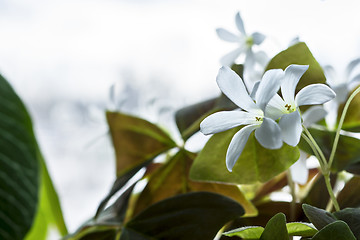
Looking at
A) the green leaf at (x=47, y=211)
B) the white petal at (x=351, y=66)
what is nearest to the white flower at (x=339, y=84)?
the white petal at (x=351, y=66)

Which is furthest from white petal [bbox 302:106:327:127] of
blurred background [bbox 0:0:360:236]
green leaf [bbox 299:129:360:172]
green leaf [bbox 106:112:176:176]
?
blurred background [bbox 0:0:360:236]

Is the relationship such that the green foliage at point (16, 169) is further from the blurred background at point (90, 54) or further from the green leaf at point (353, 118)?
the blurred background at point (90, 54)

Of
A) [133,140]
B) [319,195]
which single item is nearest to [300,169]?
[319,195]

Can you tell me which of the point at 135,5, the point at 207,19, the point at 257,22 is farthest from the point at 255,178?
the point at 135,5

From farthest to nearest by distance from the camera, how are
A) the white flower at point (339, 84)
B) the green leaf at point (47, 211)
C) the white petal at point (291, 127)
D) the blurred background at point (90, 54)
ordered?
1. the blurred background at point (90, 54)
2. the green leaf at point (47, 211)
3. the white flower at point (339, 84)
4. the white petal at point (291, 127)

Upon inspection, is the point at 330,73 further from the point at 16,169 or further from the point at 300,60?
the point at 16,169

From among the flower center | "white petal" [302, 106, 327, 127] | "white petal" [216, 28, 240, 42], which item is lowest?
"white petal" [302, 106, 327, 127]

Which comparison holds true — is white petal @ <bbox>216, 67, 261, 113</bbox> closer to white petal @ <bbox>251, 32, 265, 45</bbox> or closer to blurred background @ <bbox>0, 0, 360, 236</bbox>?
white petal @ <bbox>251, 32, 265, 45</bbox>
